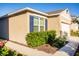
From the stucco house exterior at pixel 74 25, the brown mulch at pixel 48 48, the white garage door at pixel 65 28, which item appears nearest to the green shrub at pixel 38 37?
the brown mulch at pixel 48 48

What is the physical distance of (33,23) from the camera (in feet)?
20.0

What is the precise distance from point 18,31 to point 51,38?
0.96 m

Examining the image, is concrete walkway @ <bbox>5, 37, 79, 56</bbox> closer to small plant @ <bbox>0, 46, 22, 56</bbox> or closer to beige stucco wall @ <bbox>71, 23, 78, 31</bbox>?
small plant @ <bbox>0, 46, 22, 56</bbox>

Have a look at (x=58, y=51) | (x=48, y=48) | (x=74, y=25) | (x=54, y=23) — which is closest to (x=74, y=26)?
(x=74, y=25)

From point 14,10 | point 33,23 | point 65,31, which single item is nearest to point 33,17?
point 33,23

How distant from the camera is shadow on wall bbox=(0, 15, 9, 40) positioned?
6.11 metres

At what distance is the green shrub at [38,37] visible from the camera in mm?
6074

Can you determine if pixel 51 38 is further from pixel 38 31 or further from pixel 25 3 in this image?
pixel 25 3

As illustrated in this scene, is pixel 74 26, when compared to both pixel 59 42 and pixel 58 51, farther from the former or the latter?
pixel 58 51

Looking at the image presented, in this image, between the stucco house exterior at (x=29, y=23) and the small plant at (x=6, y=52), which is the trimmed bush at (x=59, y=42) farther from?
the small plant at (x=6, y=52)

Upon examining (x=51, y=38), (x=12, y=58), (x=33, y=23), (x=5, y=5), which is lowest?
Result: (x=12, y=58)

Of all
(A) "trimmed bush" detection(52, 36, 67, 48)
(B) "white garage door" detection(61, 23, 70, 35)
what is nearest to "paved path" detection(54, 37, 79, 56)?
(A) "trimmed bush" detection(52, 36, 67, 48)

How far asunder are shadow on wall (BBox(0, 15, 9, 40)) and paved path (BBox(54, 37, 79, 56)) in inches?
59.6

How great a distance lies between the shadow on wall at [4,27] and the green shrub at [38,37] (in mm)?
628
